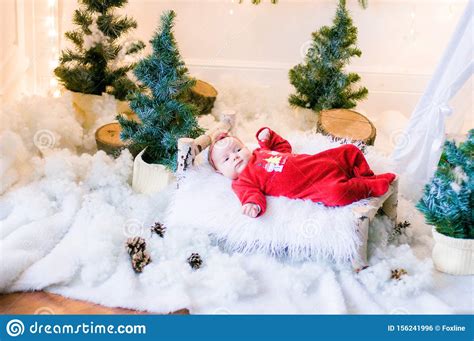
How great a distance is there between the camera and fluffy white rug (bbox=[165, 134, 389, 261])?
5.59ft

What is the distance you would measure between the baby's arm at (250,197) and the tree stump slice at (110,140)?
0.62 meters

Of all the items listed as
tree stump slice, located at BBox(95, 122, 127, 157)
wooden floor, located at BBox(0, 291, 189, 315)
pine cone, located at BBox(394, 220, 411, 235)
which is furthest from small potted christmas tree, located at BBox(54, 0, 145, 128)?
pine cone, located at BBox(394, 220, 411, 235)

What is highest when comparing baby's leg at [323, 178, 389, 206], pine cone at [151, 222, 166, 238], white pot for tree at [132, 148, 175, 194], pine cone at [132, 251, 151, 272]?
baby's leg at [323, 178, 389, 206]

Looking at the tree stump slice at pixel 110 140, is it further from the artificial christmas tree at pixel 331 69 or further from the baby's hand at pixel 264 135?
the artificial christmas tree at pixel 331 69

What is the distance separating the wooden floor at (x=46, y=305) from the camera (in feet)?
5.13

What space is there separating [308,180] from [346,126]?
575mm

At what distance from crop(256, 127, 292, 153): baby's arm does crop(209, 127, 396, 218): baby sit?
0.07 m

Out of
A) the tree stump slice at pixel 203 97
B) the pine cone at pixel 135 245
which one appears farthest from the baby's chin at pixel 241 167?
the tree stump slice at pixel 203 97

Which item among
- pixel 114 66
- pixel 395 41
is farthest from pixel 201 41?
pixel 395 41

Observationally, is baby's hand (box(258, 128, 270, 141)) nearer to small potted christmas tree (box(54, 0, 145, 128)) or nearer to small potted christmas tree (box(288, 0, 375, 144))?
small potted christmas tree (box(288, 0, 375, 144))

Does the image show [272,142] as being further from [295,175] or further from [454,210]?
[454,210]

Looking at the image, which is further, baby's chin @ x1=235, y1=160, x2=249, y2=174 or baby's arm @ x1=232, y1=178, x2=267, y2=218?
baby's chin @ x1=235, y1=160, x2=249, y2=174

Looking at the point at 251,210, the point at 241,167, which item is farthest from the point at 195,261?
the point at 241,167

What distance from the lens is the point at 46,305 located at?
1.58 meters
